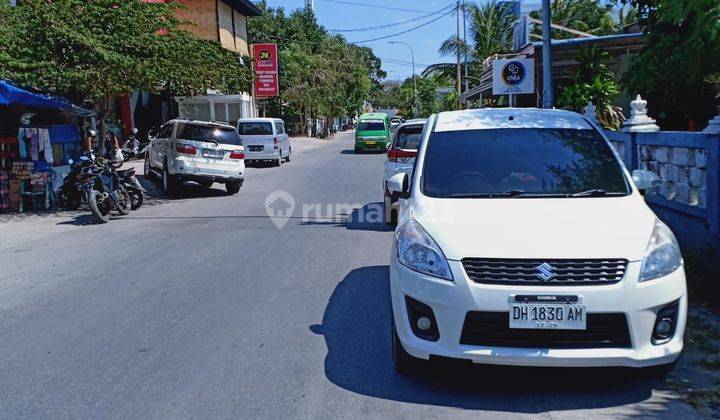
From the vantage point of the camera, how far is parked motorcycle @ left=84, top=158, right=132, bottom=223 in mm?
11773

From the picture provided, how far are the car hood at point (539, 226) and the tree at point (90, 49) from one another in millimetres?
11143

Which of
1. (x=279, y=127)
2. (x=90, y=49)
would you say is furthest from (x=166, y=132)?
(x=279, y=127)

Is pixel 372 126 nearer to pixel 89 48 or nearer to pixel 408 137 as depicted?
pixel 89 48

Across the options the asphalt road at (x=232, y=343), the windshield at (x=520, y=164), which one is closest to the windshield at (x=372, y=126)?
the asphalt road at (x=232, y=343)

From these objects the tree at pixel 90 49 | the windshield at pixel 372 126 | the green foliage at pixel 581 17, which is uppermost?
the green foliage at pixel 581 17

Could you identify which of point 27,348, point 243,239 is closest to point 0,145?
point 243,239

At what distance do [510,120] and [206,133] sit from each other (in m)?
11.7

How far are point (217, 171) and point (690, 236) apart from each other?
1157 centimetres

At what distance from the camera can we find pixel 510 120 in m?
5.64

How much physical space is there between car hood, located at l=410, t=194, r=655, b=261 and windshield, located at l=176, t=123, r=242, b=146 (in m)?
12.1

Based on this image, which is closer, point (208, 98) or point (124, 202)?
point (124, 202)

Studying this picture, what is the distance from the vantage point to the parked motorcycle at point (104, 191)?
11773 millimetres

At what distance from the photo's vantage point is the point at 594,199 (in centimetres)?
468

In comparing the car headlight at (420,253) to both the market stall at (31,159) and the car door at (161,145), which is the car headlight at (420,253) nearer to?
the market stall at (31,159)
